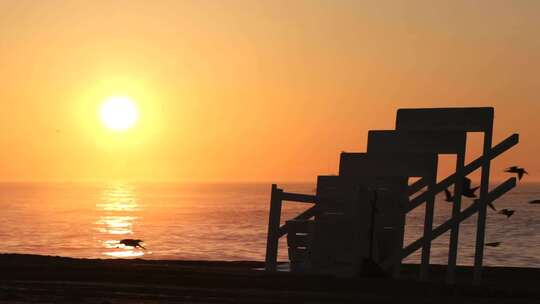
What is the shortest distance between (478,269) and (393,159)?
261 centimetres

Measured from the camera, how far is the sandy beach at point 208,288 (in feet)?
49.6

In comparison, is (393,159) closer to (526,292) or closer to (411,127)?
(411,127)

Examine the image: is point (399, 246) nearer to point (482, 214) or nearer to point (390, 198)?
point (390, 198)

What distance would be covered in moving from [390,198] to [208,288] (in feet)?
19.4

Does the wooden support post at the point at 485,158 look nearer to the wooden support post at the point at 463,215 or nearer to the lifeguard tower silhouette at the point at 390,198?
the lifeguard tower silhouette at the point at 390,198

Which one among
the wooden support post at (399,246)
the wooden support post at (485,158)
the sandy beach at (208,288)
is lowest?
the sandy beach at (208,288)

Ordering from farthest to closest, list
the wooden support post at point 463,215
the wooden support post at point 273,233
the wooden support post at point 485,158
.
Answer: the wooden support post at point 273,233, the wooden support post at point 485,158, the wooden support post at point 463,215

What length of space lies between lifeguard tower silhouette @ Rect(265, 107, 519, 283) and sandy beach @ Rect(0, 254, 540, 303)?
2003 millimetres

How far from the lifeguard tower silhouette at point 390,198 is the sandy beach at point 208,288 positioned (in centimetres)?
200

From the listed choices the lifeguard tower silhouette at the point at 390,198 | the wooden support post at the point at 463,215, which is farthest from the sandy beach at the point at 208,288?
the lifeguard tower silhouette at the point at 390,198

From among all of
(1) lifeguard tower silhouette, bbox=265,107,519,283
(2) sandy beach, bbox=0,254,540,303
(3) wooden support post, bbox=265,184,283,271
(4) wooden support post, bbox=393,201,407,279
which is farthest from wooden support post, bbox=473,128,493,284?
(3) wooden support post, bbox=265,184,283,271

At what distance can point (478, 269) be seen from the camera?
2072cm

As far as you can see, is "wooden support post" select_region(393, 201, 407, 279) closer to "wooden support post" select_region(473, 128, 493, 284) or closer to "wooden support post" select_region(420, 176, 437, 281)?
"wooden support post" select_region(420, 176, 437, 281)

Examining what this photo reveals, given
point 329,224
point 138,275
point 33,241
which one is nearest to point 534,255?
point 33,241
